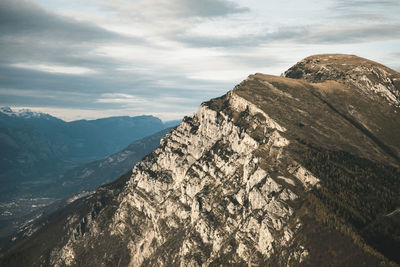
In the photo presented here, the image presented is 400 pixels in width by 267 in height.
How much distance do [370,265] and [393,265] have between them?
12188mm

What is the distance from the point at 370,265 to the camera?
19962 centimetres

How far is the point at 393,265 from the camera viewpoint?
197 metres
